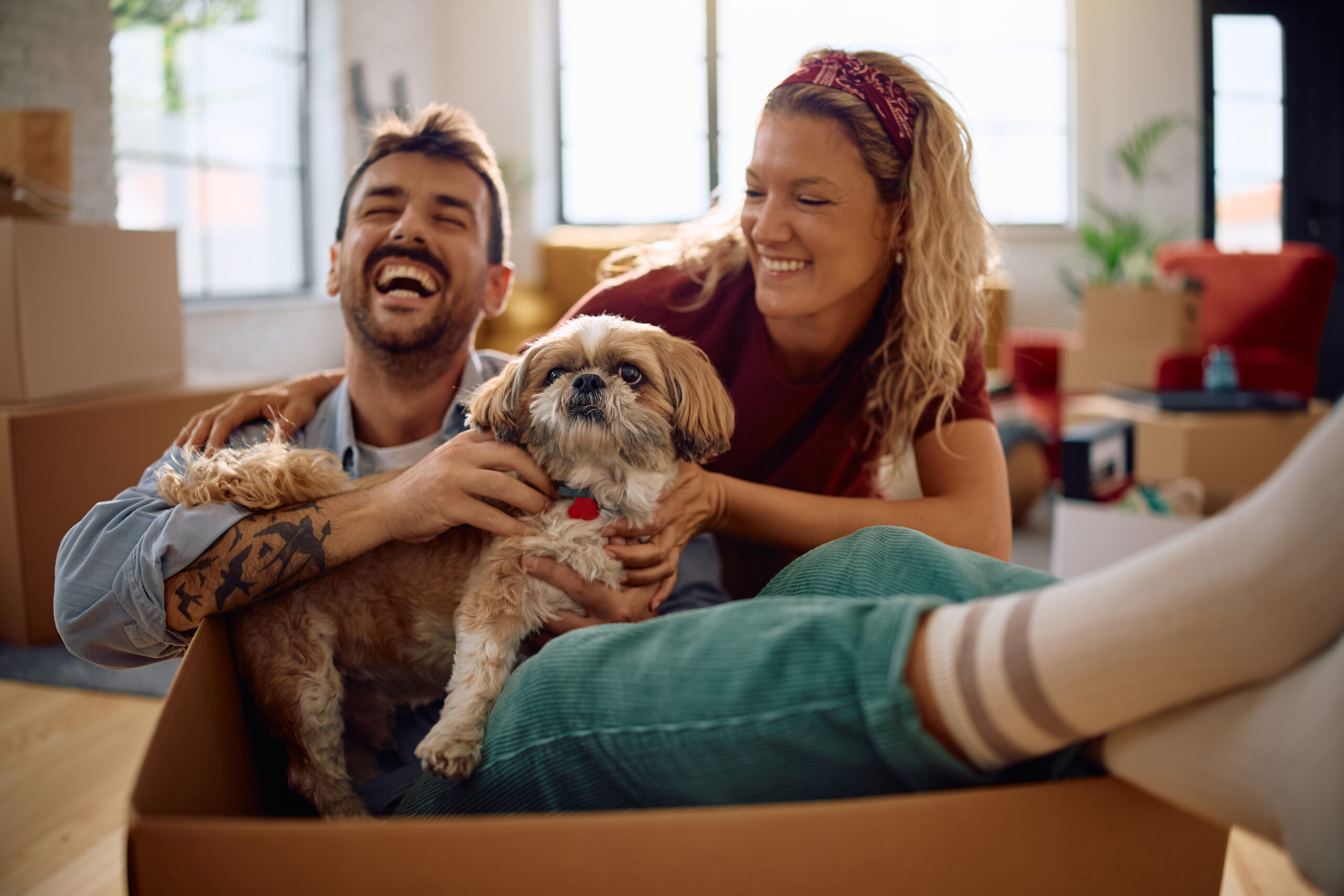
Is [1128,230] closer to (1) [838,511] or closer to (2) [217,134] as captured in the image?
(1) [838,511]

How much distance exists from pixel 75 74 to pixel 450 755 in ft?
16.3

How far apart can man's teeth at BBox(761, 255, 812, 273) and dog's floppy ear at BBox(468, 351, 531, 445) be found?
54 cm

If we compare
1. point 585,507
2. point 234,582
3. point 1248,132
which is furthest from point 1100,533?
point 1248,132

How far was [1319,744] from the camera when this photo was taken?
0.66m

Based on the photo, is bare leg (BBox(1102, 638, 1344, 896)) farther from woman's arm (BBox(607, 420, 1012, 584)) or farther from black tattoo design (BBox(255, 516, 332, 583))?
black tattoo design (BBox(255, 516, 332, 583))

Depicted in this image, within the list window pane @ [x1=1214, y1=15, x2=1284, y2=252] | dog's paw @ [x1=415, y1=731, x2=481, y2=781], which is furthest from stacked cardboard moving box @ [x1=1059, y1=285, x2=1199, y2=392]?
dog's paw @ [x1=415, y1=731, x2=481, y2=781]

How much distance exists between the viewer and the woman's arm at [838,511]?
4.66 ft

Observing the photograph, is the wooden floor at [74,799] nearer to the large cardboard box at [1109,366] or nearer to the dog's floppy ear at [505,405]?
the dog's floppy ear at [505,405]

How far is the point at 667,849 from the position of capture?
0.74m

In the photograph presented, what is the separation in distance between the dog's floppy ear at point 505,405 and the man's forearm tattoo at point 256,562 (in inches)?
11.0

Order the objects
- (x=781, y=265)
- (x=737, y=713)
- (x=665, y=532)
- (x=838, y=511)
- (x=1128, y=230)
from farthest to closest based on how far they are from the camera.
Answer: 1. (x=1128, y=230)
2. (x=781, y=265)
3. (x=838, y=511)
4. (x=665, y=532)
5. (x=737, y=713)

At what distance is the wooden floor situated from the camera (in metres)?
1.56

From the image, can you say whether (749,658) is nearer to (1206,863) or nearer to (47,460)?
(1206,863)

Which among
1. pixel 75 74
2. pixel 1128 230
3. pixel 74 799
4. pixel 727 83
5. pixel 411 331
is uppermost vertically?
pixel 727 83
